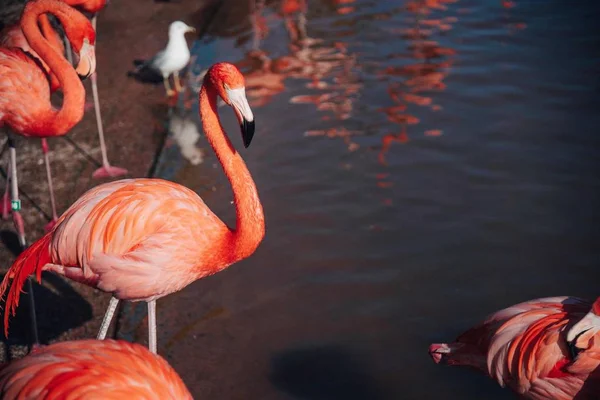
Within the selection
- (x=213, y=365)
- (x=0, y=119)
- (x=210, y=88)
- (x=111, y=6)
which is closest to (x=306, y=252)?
(x=213, y=365)

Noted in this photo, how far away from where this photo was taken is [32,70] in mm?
4266

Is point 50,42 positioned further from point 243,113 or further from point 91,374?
point 91,374

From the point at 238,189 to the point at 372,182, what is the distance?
2.19m

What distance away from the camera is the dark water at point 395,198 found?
3826 millimetres

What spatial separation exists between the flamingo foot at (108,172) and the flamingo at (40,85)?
0.95 metres

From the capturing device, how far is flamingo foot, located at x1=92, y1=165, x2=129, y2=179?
513 cm

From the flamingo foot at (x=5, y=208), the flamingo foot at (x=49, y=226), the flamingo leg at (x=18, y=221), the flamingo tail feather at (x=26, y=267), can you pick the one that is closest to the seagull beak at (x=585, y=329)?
the flamingo tail feather at (x=26, y=267)

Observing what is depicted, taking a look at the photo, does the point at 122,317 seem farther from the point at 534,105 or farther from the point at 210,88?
the point at 534,105

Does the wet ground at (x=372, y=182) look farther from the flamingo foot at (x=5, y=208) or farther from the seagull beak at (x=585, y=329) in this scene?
the seagull beak at (x=585, y=329)

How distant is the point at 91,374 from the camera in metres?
2.29

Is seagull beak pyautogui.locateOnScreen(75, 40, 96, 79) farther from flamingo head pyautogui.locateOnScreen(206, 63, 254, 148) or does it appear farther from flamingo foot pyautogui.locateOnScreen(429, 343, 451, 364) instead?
flamingo foot pyautogui.locateOnScreen(429, 343, 451, 364)

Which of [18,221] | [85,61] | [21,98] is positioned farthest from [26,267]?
[85,61]

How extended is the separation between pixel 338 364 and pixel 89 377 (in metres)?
1.75

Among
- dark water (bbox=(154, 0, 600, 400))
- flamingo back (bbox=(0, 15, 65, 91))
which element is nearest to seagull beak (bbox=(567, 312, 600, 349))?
dark water (bbox=(154, 0, 600, 400))
